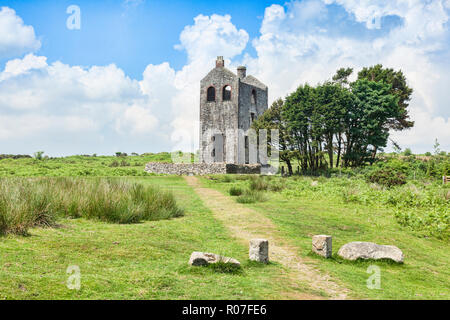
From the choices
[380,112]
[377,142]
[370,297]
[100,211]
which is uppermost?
[380,112]

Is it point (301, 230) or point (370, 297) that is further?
point (301, 230)

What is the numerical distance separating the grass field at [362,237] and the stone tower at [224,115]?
1909 cm

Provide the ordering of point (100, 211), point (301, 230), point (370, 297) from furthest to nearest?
point (301, 230), point (100, 211), point (370, 297)

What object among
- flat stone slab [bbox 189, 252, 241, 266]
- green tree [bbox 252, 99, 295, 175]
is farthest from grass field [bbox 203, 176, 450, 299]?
green tree [bbox 252, 99, 295, 175]

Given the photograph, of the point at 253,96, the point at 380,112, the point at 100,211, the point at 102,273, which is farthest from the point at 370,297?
the point at 253,96

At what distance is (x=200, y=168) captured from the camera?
3372 centimetres

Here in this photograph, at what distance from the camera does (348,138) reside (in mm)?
35344

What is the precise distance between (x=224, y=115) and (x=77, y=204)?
28536 millimetres

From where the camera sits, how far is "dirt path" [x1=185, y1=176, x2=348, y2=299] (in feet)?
19.1

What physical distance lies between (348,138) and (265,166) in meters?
8.65

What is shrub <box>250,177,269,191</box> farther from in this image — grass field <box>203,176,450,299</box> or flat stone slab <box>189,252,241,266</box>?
flat stone slab <box>189,252,241,266</box>

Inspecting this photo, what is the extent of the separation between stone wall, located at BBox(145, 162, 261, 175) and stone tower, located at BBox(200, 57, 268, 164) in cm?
225

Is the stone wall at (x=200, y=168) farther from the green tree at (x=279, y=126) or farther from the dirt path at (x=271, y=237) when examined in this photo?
the dirt path at (x=271, y=237)
